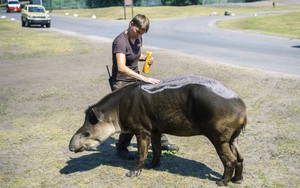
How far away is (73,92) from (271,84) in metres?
6.27

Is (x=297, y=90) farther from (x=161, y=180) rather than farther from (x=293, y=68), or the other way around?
(x=161, y=180)

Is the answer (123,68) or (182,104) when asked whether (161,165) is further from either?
(123,68)

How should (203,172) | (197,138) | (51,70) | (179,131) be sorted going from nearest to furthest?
(179,131)
(203,172)
(197,138)
(51,70)

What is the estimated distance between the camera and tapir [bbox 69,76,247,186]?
4.90 meters

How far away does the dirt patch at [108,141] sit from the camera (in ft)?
18.6

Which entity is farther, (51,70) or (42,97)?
(51,70)

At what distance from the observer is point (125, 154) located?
6414 millimetres

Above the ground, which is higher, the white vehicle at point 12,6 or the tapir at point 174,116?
the white vehicle at point 12,6

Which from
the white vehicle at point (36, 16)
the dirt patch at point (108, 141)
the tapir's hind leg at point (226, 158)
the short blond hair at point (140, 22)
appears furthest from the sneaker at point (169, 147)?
the white vehicle at point (36, 16)

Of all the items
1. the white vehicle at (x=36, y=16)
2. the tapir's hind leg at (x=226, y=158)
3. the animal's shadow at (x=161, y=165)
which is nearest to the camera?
the tapir's hind leg at (x=226, y=158)

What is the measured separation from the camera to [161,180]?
557 centimetres

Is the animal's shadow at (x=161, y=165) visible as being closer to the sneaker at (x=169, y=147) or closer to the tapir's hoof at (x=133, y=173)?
the sneaker at (x=169, y=147)

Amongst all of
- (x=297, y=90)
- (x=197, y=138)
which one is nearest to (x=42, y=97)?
(x=197, y=138)

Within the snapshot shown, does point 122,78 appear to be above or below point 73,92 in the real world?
above
